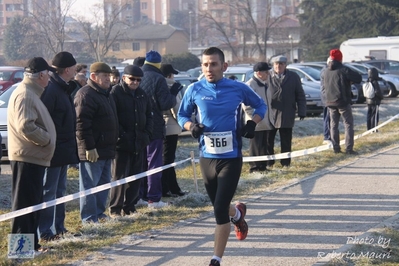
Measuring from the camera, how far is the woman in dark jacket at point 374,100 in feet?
59.2

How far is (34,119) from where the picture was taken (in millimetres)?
6863

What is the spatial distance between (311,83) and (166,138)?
14.6m

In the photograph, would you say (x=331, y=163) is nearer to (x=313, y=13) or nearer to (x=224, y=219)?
(x=224, y=219)

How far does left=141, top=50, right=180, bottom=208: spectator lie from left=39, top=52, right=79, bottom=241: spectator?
1922 millimetres

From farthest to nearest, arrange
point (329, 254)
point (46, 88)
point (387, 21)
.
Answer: point (387, 21) → point (46, 88) → point (329, 254)

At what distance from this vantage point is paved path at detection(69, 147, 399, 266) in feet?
23.5

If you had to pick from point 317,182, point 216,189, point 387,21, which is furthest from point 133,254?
point 387,21

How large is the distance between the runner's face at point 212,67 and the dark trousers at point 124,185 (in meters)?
2.57

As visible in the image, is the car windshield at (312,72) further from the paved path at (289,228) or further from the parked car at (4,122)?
the paved path at (289,228)

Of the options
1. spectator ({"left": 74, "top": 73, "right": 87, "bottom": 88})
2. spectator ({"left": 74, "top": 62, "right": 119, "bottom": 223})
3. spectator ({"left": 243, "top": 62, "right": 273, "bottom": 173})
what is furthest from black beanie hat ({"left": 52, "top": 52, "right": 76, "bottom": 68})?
spectator ({"left": 243, "top": 62, "right": 273, "bottom": 173})

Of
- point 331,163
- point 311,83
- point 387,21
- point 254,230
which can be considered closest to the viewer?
point 254,230

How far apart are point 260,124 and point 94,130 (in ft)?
15.9

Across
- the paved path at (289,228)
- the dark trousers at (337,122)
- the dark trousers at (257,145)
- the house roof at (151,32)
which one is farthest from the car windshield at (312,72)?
the house roof at (151,32)

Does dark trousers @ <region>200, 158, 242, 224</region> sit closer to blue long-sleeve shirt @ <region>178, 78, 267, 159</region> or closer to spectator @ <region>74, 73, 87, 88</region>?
blue long-sleeve shirt @ <region>178, 78, 267, 159</region>
